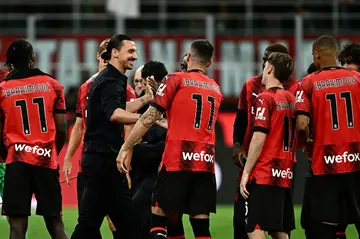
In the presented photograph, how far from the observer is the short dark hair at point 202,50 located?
32.1 ft

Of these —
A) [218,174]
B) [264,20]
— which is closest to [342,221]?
[218,174]

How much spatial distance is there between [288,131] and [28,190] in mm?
2599

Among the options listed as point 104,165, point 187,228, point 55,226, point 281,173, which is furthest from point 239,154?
point 187,228

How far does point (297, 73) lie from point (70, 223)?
887 cm

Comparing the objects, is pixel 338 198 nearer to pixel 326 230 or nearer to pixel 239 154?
pixel 326 230

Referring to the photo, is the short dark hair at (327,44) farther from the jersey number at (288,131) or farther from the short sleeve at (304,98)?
the jersey number at (288,131)

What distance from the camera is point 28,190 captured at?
32.4 feet

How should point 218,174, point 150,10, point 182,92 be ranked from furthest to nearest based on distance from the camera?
1. point 150,10
2. point 218,174
3. point 182,92

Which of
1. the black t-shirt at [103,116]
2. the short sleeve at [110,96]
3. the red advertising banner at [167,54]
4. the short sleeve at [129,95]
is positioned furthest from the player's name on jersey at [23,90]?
the red advertising banner at [167,54]

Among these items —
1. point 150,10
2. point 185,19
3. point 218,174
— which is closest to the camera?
point 218,174

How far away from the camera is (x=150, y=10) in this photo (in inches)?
1030

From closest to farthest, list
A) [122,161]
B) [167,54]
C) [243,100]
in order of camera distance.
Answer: [122,161]
[243,100]
[167,54]

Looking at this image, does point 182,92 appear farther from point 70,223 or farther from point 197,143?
point 70,223

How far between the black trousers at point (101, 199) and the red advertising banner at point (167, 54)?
43.3 feet
